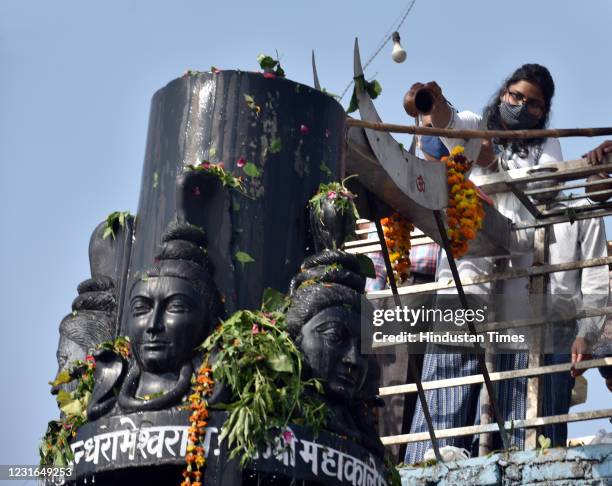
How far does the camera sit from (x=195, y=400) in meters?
8.84

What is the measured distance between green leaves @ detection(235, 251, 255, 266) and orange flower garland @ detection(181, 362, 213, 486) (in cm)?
77

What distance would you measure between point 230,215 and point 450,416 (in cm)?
447

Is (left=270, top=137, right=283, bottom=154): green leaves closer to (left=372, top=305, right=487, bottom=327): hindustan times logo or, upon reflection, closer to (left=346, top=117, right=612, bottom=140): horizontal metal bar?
(left=346, top=117, right=612, bottom=140): horizontal metal bar

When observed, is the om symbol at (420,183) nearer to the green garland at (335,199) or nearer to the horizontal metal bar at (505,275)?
the horizontal metal bar at (505,275)

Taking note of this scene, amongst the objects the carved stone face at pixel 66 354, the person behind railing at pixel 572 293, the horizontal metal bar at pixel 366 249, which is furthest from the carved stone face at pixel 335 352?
the horizontal metal bar at pixel 366 249

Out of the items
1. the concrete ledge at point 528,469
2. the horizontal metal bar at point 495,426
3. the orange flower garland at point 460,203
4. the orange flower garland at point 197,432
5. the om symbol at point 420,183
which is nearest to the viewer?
the orange flower garland at point 197,432

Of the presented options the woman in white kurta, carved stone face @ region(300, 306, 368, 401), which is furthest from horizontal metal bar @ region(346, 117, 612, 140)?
carved stone face @ region(300, 306, 368, 401)

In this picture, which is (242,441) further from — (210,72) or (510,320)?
(510,320)

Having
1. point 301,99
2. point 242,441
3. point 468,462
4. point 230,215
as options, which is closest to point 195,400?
point 242,441

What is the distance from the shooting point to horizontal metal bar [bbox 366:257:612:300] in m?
13.4

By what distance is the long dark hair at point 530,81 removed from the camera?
14188 millimetres

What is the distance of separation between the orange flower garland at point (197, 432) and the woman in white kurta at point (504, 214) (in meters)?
4.44

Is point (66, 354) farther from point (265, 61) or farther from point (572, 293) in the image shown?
point (572, 293)

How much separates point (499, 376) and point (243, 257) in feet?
13.6
